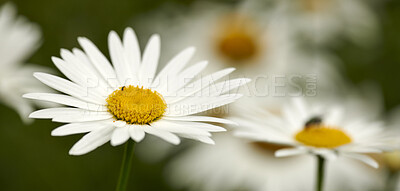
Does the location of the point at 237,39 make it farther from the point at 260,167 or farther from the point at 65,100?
the point at 65,100

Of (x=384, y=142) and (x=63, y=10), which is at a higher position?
(x=63, y=10)

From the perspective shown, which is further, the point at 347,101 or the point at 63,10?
the point at 63,10

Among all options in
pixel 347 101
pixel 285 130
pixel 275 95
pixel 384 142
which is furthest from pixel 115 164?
pixel 384 142

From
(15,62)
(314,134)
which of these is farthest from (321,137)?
(15,62)

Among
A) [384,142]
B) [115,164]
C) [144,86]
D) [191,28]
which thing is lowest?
[115,164]

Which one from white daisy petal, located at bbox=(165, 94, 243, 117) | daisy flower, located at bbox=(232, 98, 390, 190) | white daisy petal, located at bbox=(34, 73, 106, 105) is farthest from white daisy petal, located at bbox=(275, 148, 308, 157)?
white daisy petal, located at bbox=(34, 73, 106, 105)

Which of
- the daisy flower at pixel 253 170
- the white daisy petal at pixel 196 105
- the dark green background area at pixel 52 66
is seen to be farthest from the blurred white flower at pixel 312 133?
the dark green background area at pixel 52 66

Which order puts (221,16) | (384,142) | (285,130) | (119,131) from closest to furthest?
(119,131) < (384,142) < (285,130) < (221,16)

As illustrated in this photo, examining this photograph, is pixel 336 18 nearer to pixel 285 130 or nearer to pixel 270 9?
pixel 270 9
